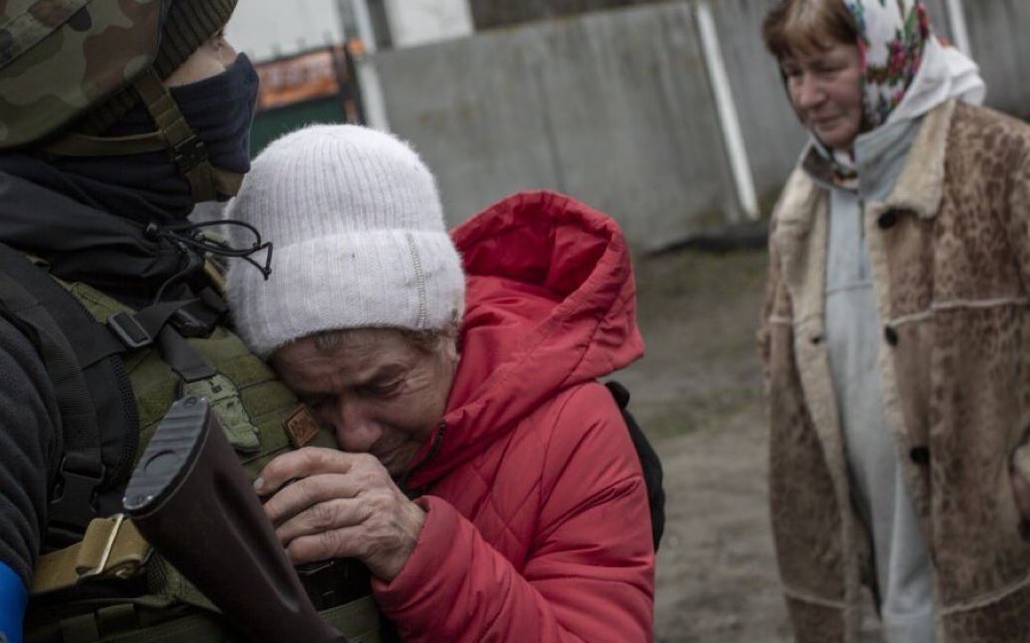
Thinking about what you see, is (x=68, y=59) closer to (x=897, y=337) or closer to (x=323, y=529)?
(x=323, y=529)

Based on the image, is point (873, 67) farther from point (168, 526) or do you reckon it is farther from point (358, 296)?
point (168, 526)

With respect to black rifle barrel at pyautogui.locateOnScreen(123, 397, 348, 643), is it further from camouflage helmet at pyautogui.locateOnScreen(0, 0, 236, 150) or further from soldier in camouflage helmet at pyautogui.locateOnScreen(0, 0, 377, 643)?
camouflage helmet at pyautogui.locateOnScreen(0, 0, 236, 150)

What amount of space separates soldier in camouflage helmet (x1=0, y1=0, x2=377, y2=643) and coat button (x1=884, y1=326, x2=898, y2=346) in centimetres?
196

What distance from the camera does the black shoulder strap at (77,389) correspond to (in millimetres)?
1334

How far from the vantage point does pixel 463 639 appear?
155 centimetres

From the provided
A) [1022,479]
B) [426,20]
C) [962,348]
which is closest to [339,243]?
[962,348]

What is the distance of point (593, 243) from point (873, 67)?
5.47 ft

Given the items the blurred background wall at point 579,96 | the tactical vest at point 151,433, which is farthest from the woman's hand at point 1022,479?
the blurred background wall at point 579,96

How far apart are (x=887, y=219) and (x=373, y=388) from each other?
190 centimetres

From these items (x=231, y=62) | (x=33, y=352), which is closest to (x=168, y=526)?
(x=33, y=352)

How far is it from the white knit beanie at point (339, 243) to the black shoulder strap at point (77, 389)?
0.31m

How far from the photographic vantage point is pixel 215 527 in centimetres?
120

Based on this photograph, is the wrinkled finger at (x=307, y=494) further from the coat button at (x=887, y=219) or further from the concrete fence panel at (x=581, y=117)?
the concrete fence panel at (x=581, y=117)

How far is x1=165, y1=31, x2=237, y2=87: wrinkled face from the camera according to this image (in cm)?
158
